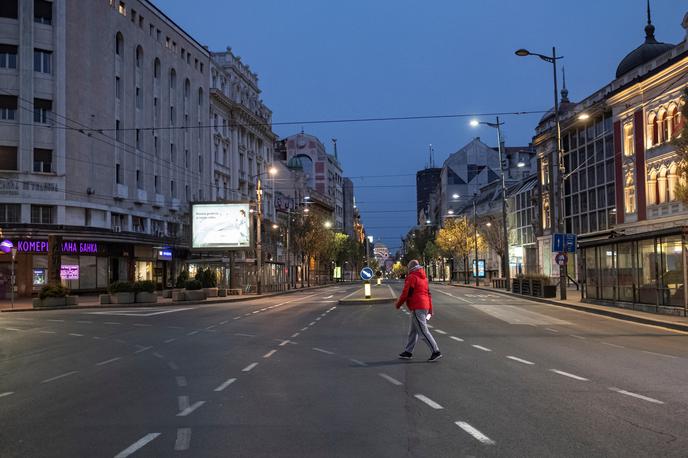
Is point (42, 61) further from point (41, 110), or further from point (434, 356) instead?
point (434, 356)

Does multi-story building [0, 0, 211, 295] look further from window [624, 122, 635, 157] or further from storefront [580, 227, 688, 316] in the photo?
Answer: window [624, 122, 635, 157]

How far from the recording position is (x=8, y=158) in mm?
44281

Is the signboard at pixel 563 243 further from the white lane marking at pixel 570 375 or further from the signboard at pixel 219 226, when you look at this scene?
the white lane marking at pixel 570 375

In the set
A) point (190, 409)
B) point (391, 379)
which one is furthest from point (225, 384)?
point (391, 379)

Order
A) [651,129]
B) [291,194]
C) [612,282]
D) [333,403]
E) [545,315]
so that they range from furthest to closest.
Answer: [291,194] → [651,129] → [612,282] → [545,315] → [333,403]

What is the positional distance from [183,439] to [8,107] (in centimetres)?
4407

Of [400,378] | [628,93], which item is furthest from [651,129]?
[400,378]

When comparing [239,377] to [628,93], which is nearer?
[239,377]

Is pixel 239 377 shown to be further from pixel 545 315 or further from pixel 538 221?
pixel 538 221

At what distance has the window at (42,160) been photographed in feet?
148

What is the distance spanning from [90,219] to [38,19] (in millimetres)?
14261

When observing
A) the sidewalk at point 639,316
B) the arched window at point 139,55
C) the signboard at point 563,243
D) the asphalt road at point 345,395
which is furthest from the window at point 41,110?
the sidewalk at point 639,316

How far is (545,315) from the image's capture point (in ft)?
85.9

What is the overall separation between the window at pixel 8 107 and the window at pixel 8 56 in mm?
2201
